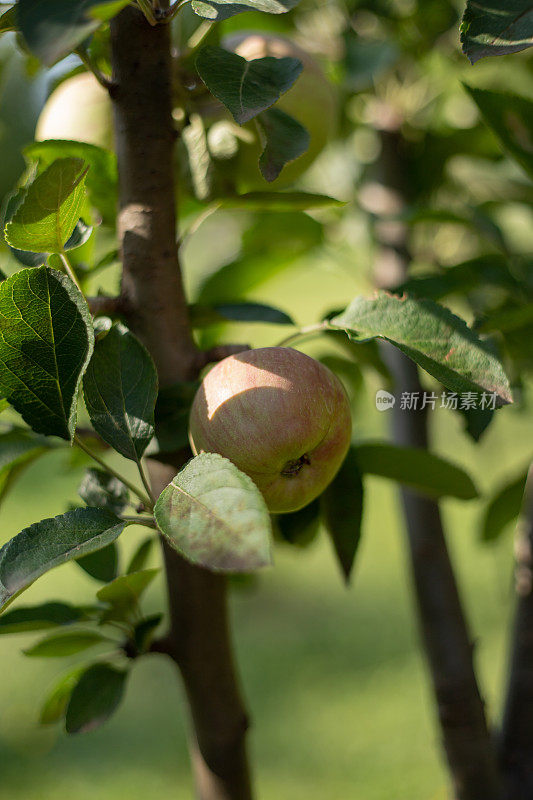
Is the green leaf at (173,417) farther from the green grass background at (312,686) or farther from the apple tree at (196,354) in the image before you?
the green grass background at (312,686)

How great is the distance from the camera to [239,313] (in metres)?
0.40

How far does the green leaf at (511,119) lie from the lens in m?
0.46

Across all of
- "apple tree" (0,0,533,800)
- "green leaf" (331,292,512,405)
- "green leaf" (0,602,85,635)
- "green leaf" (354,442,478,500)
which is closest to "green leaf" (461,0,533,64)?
"apple tree" (0,0,533,800)

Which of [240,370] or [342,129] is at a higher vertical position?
[240,370]

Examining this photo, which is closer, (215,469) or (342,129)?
(215,469)

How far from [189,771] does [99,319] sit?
3.02 feet

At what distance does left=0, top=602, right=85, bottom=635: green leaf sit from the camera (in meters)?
0.35

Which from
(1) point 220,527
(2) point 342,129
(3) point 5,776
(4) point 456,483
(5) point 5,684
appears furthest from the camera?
(5) point 5,684

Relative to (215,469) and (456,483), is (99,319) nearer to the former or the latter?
(215,469)

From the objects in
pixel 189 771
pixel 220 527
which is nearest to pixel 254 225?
pixel 220 527

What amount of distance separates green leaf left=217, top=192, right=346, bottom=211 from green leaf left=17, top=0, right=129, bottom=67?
0.15 meters

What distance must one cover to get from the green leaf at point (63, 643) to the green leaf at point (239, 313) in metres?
0.18

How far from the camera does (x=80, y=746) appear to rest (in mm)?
1118

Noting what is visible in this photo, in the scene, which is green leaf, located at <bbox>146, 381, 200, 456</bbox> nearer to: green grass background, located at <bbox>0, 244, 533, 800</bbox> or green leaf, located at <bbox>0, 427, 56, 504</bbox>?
green leaf, located at <bbox>0, 427, 56, 504</bbox>
